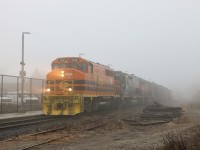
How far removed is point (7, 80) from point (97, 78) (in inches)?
290

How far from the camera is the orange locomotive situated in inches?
947

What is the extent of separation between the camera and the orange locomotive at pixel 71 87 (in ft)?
78.9

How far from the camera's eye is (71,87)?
24.8 metres

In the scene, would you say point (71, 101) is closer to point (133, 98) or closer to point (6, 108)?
point (6, 108)

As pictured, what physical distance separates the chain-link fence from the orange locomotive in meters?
4.26

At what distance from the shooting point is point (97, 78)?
27828 mm

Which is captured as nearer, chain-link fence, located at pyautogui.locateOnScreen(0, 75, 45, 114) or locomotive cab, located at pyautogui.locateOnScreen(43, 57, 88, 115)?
locomotive cab, located at pyautogui.locateOnScreen(43, 57, 88, 115)

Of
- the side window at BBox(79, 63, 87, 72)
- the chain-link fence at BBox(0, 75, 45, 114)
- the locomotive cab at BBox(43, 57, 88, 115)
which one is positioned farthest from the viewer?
the chain-link fence at BBox(0, 75, 45, 114)

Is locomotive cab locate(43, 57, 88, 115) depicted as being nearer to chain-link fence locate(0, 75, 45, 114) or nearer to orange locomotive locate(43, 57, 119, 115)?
orange locomotive locate(43, 57, 119, 115)

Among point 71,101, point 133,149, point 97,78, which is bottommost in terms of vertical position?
point 133,149

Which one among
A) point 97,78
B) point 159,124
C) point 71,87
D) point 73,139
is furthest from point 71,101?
point 73,139

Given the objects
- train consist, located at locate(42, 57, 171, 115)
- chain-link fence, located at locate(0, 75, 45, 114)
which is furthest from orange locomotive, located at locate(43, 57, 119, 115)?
chain-link fence, located at locate(0, 75, 45, 114)

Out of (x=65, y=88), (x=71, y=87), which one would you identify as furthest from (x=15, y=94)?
(x=71, y=87)

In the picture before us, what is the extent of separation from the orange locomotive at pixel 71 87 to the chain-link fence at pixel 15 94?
426 centimetres
